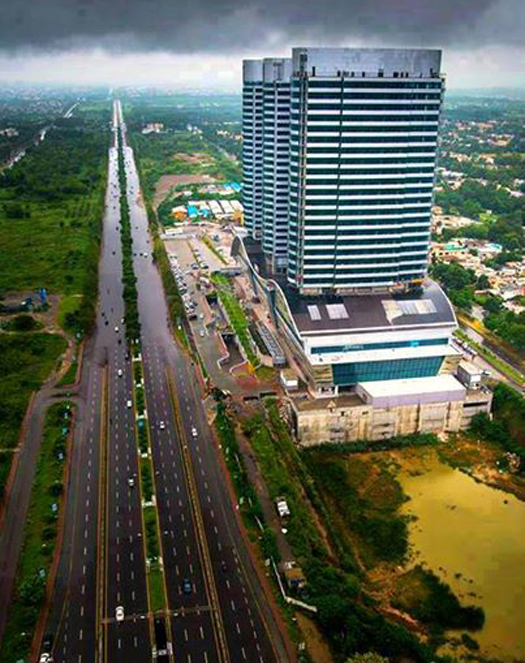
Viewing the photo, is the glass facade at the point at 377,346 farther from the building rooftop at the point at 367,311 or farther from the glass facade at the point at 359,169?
the glass facade at the point at 359,169

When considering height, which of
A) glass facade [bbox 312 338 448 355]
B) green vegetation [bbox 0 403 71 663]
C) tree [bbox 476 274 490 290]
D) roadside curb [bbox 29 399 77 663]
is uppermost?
glass facade [bbox 312 338 448 355]

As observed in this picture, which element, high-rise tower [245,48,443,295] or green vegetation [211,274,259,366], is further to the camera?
green vegetation [211,274,259,366]

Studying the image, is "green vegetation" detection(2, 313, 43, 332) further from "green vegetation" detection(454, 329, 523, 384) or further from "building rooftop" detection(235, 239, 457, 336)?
"green vegetation" detection(454, 329, 523, 384)

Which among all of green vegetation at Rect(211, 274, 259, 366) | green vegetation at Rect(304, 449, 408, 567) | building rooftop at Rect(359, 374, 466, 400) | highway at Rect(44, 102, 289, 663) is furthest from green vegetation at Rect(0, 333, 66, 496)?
building rooftop at Rect(359, 374, 466, 400)

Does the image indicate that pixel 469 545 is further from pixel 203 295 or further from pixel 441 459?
pixel 203 295

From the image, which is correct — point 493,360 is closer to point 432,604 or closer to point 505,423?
point 505,423

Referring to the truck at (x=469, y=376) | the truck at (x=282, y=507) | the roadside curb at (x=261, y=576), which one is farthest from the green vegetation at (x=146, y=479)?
the truck at (x=469, y=376)
